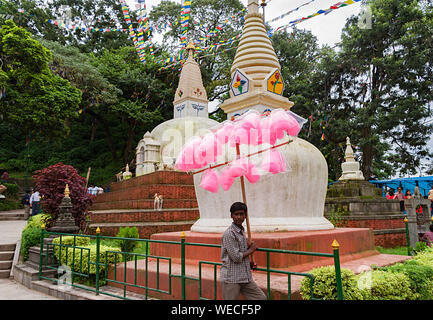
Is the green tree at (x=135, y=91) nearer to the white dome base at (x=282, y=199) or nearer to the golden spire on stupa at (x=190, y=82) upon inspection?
the golden spire on stupa at (x=190, y=82)

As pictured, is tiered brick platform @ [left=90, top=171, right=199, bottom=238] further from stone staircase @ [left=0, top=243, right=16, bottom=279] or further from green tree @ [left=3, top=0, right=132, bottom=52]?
green tree @ [left=3, top=0, right=132, bottom=52]

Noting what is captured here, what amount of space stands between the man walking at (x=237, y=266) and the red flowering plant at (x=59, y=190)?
8.62 metres

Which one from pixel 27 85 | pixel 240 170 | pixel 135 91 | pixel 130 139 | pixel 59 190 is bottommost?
pixel 240 170

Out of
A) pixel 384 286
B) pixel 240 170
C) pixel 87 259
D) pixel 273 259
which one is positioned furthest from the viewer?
pixel 87 259

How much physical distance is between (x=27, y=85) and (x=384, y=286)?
22.2 metres

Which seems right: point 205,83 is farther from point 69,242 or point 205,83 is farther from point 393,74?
point 69,242

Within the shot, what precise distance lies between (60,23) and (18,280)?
19.2 meters

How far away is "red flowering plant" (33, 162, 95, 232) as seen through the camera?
1063 centimetres

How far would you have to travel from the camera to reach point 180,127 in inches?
922

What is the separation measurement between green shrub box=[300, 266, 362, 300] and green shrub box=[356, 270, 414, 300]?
13cm

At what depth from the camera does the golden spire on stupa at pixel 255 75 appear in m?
7.54

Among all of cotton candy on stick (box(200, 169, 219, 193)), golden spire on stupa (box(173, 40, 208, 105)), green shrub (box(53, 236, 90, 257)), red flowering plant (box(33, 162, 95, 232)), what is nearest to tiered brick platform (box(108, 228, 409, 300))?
cotton candy on stick (box(200, 169, 219, 193))

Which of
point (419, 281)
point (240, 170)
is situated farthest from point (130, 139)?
point (419, 281)

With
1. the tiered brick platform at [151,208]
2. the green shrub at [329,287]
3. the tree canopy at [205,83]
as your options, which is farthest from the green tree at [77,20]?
the green shrub at [329,287]
